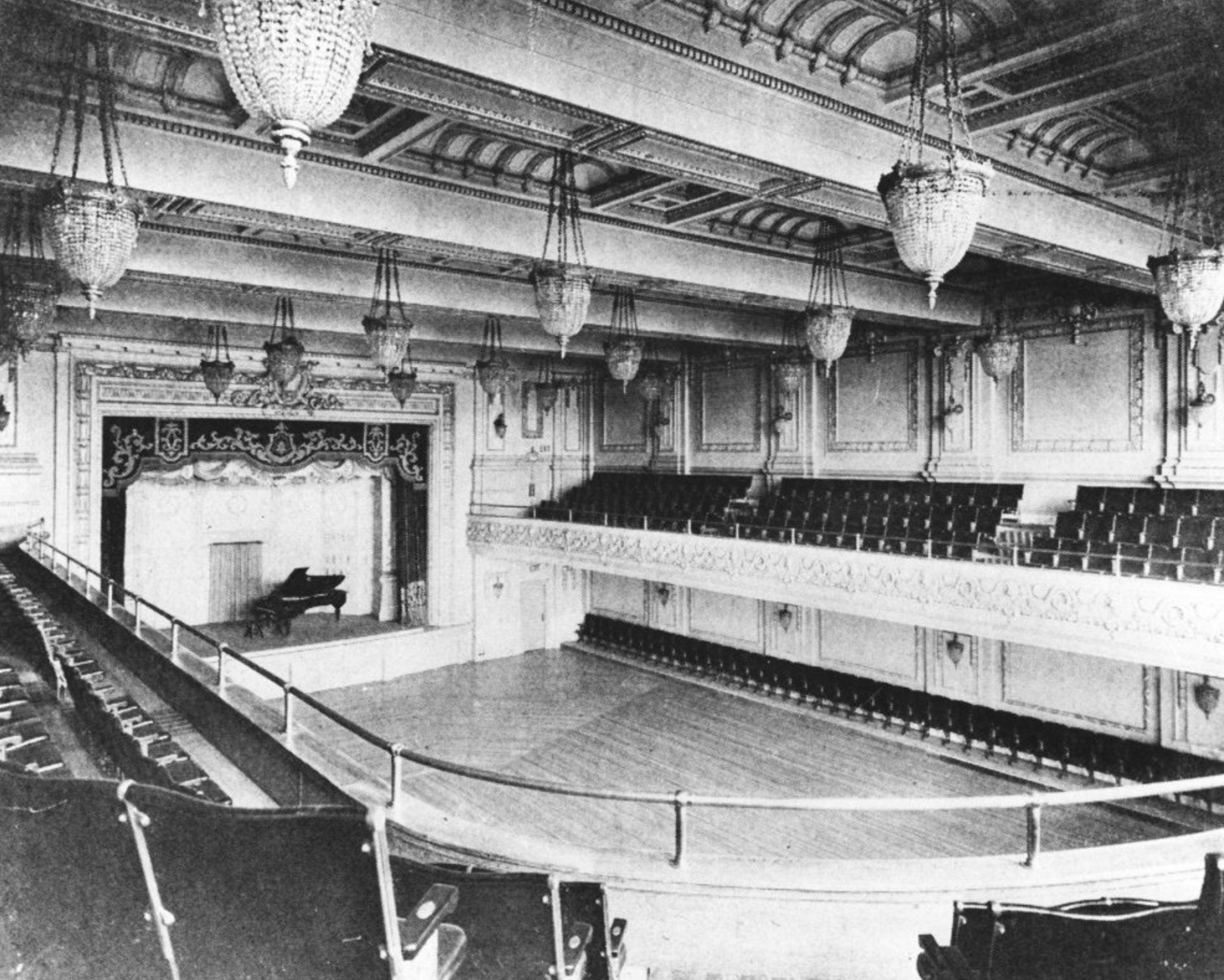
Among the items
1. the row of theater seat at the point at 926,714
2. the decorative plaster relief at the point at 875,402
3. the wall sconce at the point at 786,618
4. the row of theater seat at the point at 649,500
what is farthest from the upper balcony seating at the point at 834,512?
the row of theater seat at the point at 926,714

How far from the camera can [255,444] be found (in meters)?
13.8

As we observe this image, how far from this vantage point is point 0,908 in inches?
69.9

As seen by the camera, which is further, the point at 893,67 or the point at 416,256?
the point at 416,256

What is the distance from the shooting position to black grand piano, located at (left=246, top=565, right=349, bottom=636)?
13938 millimetres

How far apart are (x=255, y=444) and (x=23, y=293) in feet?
26.3

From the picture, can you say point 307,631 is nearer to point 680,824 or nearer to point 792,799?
point 680,824

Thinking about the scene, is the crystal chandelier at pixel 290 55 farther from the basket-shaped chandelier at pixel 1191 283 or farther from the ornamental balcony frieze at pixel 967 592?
the ornamental balcony frieze at pixel 967 592

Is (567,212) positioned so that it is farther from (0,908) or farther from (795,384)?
(0,908)

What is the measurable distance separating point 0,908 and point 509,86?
138 inches

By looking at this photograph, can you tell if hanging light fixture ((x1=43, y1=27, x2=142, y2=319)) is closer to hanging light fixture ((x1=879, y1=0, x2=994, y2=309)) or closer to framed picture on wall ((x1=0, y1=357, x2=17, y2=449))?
hanging light fixture ((x1=879, y1=0, x2=994, y2=309))

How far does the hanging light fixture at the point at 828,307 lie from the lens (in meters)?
7.21

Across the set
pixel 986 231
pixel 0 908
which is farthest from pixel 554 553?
pixel 0 908

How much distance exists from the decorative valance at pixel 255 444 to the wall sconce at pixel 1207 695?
39.0 ft

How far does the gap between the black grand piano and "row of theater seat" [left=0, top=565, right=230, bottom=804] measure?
25.8ft
